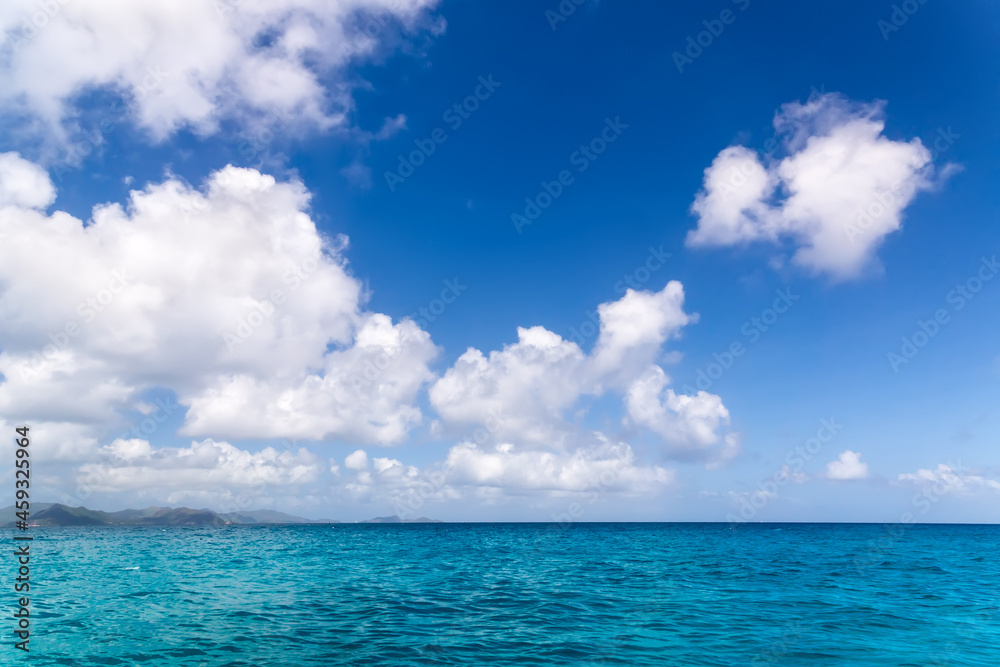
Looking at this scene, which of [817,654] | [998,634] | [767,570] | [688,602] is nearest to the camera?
[817,654]

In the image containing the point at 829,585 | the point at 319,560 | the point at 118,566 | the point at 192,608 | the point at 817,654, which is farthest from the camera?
the point at 319,560

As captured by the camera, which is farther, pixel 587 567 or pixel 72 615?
pixel 587 567

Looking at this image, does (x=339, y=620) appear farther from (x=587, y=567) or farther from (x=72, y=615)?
(x=587, y=567)

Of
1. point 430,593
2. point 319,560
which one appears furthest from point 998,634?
point 319,560

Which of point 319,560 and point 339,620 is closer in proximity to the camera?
point 339,620

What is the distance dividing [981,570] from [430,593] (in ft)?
183

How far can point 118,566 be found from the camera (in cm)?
5275

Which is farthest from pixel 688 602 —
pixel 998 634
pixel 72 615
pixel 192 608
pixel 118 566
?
pixel 118 566

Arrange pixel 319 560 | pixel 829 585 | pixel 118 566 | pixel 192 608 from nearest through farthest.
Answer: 1. pixel 192 608
2. pixel 829 585
3. pixel 118 566
4. pixel 319 560

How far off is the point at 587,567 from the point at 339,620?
99.9 ft

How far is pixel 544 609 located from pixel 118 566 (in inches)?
1843

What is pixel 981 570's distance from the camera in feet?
174

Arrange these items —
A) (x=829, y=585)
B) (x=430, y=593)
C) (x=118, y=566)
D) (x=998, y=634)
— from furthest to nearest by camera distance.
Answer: (x=118, y=566), (x=829, y=585), (x=430, y=593), (x=998, y=634)

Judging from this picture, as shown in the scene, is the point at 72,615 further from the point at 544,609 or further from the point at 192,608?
the point at 544,609
